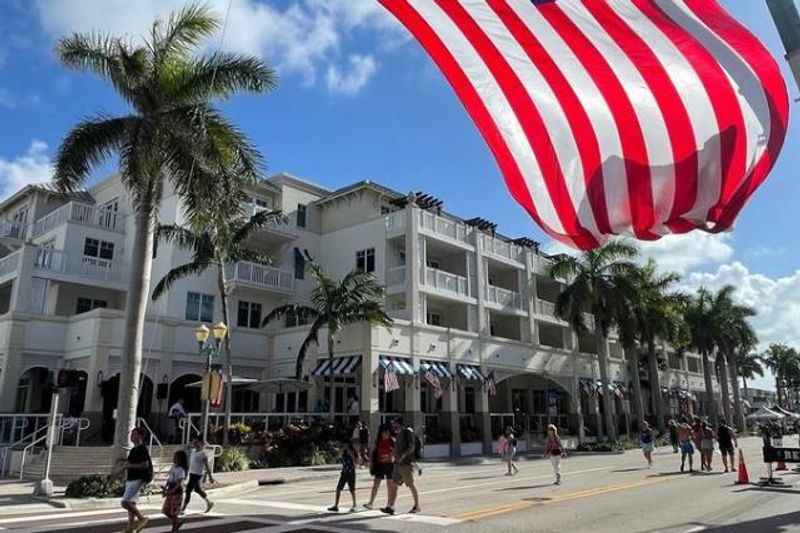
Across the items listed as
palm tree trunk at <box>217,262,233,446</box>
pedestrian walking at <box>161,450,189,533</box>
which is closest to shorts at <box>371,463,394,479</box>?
pedestrian walking at <box>161,450,189,533</box>

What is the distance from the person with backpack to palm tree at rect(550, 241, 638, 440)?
31738 millimetres

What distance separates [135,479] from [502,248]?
104 feet

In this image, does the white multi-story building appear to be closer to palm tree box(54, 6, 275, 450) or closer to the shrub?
the shrub

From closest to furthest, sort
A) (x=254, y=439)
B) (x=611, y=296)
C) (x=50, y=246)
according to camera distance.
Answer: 1. (x=254, y=439)
2. (x=50, y=246)
3. (x=611, y=296)

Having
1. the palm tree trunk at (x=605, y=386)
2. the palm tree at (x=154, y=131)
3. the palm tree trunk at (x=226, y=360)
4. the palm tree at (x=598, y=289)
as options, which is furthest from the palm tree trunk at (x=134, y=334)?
the palm tree trunk at (x=605, y=386)

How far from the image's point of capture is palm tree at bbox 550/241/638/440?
1513 inches

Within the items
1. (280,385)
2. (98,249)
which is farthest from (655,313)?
(98,249)

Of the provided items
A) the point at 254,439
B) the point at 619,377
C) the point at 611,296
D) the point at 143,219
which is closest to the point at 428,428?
the point at 254,439

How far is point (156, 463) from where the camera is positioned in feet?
67.1

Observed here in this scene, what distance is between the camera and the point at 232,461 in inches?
874

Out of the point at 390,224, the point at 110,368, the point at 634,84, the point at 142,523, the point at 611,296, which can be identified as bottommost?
the point at 142,523

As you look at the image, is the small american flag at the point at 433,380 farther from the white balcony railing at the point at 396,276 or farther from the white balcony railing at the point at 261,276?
the white balcony railing at the point at 261,276

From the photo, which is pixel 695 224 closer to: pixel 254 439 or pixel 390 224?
pixel 254 439

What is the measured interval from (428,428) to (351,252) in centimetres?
1057
